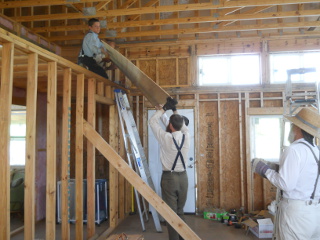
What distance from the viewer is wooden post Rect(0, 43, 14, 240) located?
276 centimetres

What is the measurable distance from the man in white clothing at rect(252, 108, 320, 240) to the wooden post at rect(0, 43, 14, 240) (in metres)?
2.60

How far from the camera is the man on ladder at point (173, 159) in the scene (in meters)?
3.96

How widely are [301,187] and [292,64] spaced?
4.96 meters

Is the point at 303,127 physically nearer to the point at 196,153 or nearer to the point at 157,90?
the point at 157,90

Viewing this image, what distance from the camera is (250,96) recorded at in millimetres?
6781

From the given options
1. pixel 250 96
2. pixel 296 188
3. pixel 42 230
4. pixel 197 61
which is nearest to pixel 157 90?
pixel 197 61

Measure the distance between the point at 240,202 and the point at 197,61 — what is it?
11.7 ft

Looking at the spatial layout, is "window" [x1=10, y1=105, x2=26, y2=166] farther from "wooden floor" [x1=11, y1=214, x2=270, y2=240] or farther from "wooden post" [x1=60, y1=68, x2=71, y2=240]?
"wooden post" [x1=60, y1=68, x2=71, y2=240]

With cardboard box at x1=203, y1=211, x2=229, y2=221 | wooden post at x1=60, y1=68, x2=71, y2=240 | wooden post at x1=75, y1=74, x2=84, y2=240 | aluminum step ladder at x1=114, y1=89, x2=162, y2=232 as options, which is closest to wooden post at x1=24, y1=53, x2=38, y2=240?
wooden post at x1=60, y1=68, x2=71, y2=240

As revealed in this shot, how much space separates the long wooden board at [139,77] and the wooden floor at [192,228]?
2508 mm

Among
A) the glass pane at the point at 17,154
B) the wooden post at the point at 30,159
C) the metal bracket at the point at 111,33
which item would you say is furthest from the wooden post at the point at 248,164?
the glass pane at the point at 17,154

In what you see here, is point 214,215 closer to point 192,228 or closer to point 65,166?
point 192,228

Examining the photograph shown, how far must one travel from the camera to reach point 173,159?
4.03 m

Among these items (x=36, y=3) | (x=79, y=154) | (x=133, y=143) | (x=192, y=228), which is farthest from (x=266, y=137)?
(x=36, y=3)
